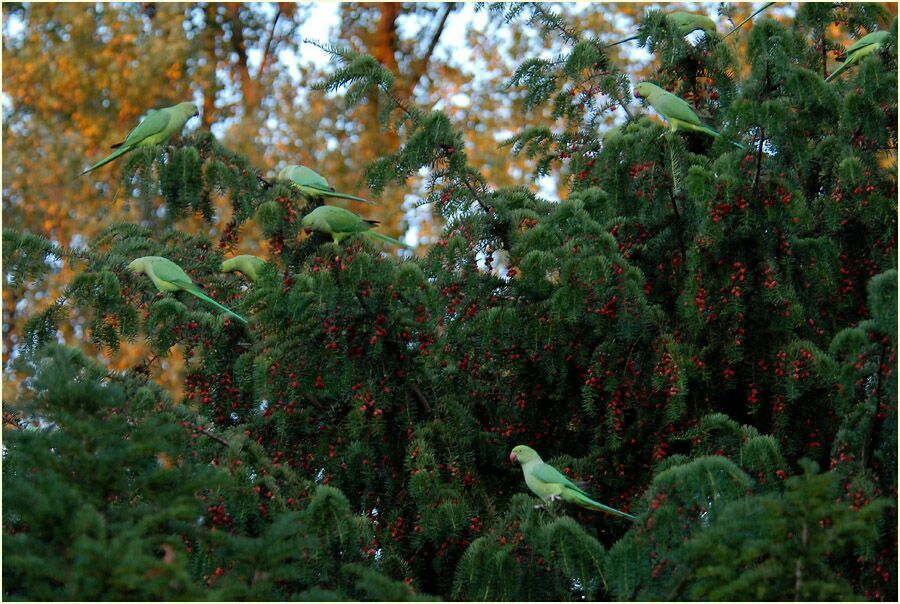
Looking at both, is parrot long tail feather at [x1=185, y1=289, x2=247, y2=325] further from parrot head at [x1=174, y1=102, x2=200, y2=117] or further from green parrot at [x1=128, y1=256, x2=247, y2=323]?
parrot head at [x1=174, y1=102, x2=200, y2=117]

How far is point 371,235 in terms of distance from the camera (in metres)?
5.46

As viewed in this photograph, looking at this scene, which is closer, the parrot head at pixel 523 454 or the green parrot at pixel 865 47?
the parrot head at pixel 523 454

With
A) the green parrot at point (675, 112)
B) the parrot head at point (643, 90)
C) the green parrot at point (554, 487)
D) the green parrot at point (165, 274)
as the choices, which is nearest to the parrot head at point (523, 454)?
the green parrot at point (554, 487)

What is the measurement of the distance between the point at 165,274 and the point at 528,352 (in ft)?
5.31

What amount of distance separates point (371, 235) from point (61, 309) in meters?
1.34

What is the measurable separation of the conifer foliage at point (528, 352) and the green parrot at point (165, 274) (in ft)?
0.21

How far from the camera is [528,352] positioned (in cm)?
530

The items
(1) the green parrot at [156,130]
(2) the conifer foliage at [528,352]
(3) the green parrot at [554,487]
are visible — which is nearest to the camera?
(2) the conifer foliage at [528,352]

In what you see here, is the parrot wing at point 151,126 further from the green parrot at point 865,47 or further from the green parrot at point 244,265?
the green parrot at point 865,47

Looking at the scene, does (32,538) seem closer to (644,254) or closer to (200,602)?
(200,602)

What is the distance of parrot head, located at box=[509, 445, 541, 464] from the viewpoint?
5.10m

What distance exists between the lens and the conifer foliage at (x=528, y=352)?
414 cm

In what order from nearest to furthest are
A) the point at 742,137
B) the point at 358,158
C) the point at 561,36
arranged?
1. the point at 742,137
2. the point at 561,36
3. the point at 358,158

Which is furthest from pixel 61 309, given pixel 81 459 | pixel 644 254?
pixel 644 254
